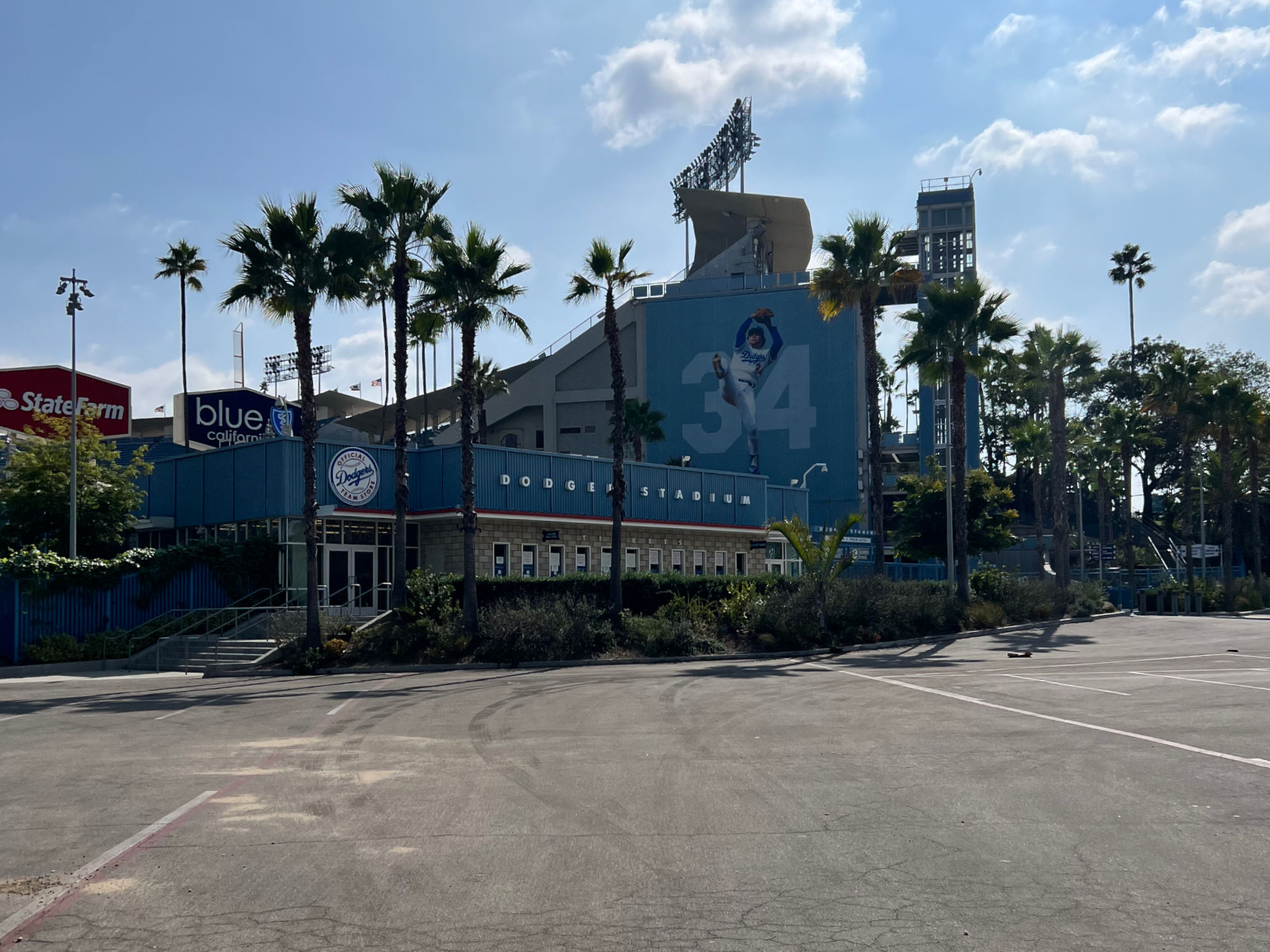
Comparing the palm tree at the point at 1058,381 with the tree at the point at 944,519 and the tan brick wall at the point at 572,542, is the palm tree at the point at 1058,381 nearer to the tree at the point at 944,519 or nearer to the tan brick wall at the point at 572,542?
the tree at the point at 944,519

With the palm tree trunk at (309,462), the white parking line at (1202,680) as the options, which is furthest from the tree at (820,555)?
the palm tree trunk at (309,462)

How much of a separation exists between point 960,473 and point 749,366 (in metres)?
34.8

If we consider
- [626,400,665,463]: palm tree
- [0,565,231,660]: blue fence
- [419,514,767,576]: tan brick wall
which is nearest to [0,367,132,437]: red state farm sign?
[0,565,231,660]: blue fence

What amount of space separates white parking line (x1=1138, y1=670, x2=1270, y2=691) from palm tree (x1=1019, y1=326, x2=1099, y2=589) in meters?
25.6

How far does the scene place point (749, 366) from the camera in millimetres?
72375

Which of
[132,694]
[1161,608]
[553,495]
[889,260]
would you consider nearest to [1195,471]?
[1161,608]

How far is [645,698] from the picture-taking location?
18.3 meters

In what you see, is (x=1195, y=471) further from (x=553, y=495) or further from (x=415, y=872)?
(x=415, y=872)

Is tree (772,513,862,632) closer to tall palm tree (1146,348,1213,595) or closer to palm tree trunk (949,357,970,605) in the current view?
palm tree trunk (949,357,970,605)

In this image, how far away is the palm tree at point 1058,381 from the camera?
46719 mm

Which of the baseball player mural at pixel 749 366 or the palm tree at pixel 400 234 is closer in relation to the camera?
the palm tree at pixel 400 234

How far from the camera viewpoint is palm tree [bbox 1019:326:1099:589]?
46.7 meters

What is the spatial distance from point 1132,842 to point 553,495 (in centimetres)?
3128

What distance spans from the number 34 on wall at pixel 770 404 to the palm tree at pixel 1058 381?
2185cm
